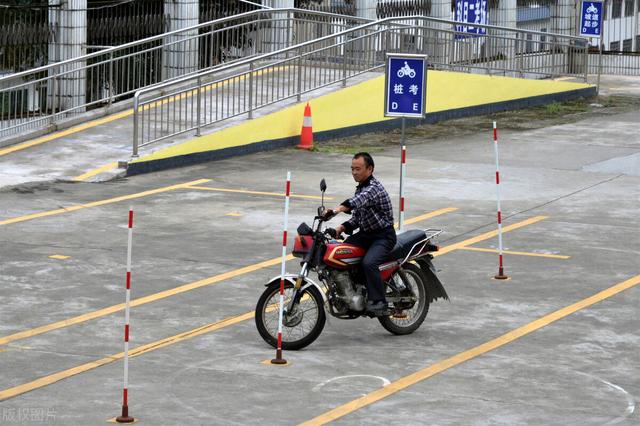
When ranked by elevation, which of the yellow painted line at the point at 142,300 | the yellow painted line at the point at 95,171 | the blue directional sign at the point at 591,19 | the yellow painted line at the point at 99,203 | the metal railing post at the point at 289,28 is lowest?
the yellow painted line at the point at 142,300

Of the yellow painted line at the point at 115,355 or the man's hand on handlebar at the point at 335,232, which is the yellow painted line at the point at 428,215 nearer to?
the yellow painted line at the point at 115,355

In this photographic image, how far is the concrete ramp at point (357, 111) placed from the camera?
23359mm

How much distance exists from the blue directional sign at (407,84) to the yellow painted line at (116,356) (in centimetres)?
457

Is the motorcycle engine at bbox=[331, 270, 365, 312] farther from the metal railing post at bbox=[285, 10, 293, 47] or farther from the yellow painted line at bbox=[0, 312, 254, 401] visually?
the metal railing post at bbox=[285, 10, 293, 47]

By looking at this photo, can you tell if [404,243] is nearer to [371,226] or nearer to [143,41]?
[371,226]

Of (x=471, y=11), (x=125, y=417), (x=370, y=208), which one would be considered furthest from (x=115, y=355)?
(x=471, y=11)

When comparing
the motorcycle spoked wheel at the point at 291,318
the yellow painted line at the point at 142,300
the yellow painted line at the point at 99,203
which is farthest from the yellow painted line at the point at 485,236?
the yellow painted line at the point at 99,203

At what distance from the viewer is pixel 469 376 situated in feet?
36.3

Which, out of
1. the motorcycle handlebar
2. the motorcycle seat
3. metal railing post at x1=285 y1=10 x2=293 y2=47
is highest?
metal railing post at x1=285 y1=10 x2=293 y2=47

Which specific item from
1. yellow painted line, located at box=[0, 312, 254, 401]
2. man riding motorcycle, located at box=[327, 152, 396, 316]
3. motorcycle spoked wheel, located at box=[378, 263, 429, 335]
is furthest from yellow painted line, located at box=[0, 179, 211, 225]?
motorcycle spoked wheel, located at box=[378, 263, 429, 335]

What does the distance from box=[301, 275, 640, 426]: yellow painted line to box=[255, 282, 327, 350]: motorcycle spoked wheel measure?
113 cm

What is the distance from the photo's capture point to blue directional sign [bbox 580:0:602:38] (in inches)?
1358

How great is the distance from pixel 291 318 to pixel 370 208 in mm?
1233

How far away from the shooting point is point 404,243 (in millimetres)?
12414
